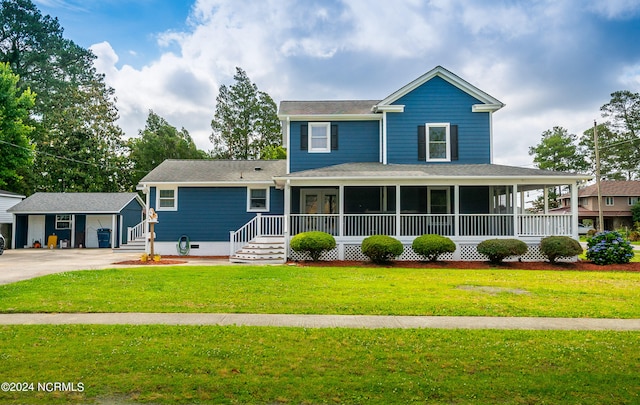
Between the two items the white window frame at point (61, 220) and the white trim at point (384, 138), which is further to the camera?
the white window frame at point (61, 220)

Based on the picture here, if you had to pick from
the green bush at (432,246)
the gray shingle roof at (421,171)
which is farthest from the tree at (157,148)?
the green bush at (432,246)

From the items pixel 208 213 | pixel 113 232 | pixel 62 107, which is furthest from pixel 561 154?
pixel 62 107

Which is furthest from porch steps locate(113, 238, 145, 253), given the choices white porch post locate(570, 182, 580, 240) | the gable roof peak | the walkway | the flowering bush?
the flowering bush

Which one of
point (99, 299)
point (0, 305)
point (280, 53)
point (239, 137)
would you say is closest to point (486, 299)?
point (99, 299)

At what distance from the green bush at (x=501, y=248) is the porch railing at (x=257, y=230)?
8.00 meters

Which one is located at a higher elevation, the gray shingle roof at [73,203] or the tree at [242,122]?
the tree at [242,122]

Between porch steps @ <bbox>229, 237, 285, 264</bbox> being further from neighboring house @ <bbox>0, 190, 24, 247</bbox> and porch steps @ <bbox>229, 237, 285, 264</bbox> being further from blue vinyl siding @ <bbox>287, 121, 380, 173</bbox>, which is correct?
neighboring house @ <bbox>0, 190, 24, 247</bbox>

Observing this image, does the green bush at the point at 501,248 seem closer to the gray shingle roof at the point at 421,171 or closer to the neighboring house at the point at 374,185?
the neighboring house at the point at 374,185

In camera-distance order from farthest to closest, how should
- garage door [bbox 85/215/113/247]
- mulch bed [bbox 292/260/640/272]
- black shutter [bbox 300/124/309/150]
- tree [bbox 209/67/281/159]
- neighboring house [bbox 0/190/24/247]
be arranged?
tree [bbox 209/67/281/159] < garage door [bbox 85/215/113/247] < neighboring house [bbox 0/190/24/247] < black shutter [bbox 300/124/309/150] < mulch bed [bbox 292/260/640/272]

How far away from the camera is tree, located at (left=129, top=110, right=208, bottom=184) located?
42438mm

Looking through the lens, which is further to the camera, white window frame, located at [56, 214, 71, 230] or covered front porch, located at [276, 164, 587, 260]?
white window frame, located at [56, 214, 71, 230]

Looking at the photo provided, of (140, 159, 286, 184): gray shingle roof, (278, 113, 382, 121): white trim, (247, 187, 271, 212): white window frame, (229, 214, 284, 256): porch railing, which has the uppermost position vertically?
(278, 113, 382, 121): white trim

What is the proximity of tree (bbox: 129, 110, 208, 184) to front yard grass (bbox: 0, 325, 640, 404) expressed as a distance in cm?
3925

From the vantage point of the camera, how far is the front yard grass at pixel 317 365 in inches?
150
